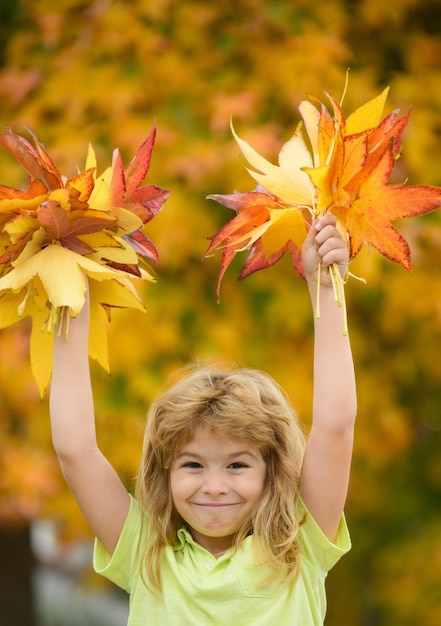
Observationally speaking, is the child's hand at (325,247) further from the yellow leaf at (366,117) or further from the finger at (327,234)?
the yellow leaf at (366,117)

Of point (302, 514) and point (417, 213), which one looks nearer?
point (417, 213)

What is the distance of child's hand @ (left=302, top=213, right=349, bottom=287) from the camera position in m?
1.76

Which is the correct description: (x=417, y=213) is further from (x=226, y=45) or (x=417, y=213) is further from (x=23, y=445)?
(x=23, y=445)

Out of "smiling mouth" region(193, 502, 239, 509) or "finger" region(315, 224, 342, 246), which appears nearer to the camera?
"finger" region(315, 224, 342, 246)

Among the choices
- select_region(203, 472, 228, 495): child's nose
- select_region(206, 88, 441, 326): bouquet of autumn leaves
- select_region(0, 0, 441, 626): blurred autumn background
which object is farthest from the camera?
select_region(0, 0, 441, 626): blurred autumn background

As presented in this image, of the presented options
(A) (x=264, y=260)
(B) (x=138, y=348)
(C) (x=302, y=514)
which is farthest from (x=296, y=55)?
(C) (x=302, y=514)

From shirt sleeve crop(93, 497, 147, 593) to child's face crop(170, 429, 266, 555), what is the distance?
0.12m

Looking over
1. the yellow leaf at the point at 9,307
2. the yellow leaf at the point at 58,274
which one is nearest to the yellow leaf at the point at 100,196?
the yellow leaf at the point at 58,274

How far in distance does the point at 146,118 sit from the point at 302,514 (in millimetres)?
2603

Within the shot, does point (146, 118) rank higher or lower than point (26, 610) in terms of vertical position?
higher

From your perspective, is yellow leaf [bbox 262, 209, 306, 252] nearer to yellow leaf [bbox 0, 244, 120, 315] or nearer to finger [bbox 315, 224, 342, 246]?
Result: finger [bbox 315, 224, 342, 246]

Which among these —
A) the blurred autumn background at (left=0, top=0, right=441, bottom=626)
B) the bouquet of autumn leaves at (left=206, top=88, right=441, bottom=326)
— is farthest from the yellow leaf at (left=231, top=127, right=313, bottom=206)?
the blurred autumn background at (left=0, top=0, right=441, bottom=626)

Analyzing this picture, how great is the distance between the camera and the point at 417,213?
1764mm

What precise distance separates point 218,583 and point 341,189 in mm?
725
